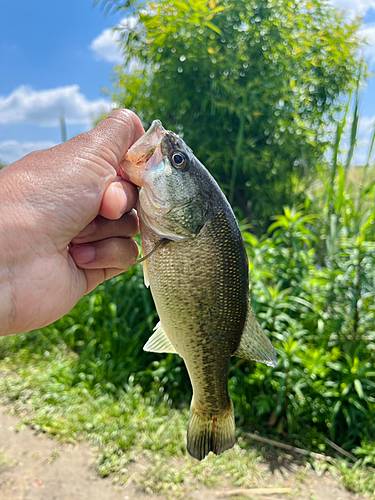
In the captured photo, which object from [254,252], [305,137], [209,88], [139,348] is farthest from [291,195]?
[139,348]

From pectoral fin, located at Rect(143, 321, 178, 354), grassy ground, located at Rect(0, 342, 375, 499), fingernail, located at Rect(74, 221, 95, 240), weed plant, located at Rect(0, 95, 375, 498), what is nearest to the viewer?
pectoral fin, located at Rect(143, 321, 178, 354)

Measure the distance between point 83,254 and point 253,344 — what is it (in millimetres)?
874

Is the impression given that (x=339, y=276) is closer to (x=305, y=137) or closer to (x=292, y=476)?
(x=292, y=476)

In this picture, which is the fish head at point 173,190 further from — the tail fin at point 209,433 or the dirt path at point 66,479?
the dirt path at point 66,479

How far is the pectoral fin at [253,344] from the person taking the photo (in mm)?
1533

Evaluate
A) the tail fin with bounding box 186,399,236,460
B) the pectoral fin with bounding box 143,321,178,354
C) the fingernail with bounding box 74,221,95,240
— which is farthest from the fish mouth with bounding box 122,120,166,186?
the tail fin with bounding box 186,399,236,460

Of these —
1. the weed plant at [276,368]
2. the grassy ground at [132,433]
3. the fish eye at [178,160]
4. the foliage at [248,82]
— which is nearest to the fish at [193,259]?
the fish eye at [178,160]

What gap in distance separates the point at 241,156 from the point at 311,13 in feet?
8.96

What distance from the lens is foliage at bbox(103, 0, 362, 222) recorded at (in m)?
5.48

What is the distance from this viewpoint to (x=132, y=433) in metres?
3.28

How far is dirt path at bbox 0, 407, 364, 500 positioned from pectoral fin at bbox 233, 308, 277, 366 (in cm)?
190

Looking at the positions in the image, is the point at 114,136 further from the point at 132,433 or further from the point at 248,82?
the point at 248,82

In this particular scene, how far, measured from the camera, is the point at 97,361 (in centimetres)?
400

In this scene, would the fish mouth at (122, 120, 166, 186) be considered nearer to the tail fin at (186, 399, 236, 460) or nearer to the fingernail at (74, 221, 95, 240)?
the fingernail at (74, 221, 95, 240)
